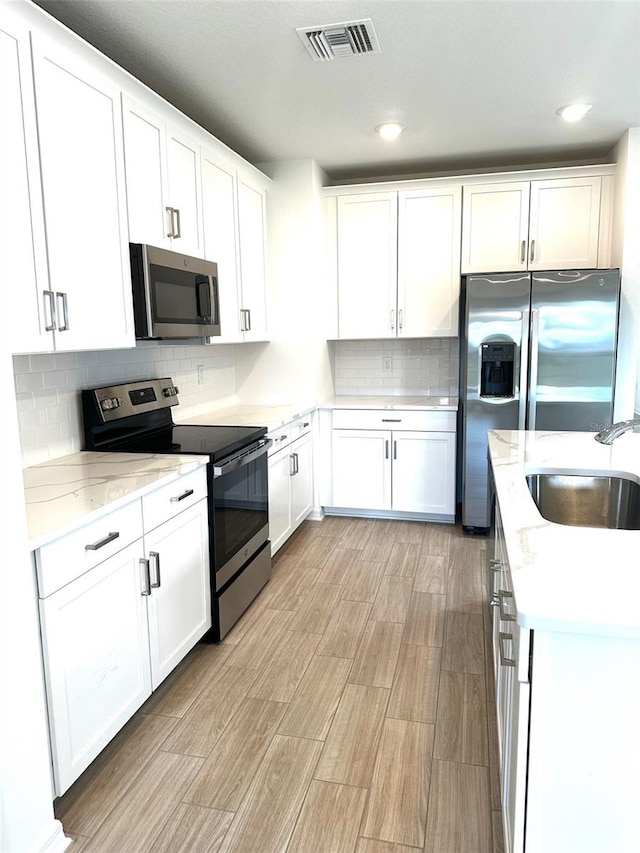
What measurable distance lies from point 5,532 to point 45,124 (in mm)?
1348

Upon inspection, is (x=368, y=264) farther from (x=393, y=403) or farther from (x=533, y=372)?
(x=533, y=372)

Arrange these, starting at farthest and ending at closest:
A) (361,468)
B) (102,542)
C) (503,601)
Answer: (361,468), (102,542), (503,601)

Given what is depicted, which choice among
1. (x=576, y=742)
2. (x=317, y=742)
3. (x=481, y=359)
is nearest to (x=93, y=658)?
(x=317, y=742)

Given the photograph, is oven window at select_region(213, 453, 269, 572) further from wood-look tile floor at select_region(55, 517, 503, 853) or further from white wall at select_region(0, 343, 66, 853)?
white wall at select_region(0, 343, 66, 853)

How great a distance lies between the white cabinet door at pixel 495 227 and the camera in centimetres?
404

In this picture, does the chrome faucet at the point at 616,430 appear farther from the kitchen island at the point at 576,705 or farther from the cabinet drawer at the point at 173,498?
the cabinet drawer at the point at 173,498

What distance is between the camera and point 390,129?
3.49 m

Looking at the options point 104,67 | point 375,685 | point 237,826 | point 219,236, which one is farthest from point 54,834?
point 219,236

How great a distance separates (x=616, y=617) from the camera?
1071 millimetres

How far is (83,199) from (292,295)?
2162mm

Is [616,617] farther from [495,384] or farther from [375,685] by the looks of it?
[495,384]

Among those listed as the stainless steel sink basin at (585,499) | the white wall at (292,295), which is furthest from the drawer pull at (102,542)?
the white wall at (292,295)

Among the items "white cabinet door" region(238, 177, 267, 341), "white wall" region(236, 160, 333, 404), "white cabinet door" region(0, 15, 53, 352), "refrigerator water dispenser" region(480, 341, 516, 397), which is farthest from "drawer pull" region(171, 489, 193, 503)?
"refrigerator water dispenser" region(480, 341, 516, 397)

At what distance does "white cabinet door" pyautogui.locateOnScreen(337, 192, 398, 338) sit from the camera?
427 centimetres
